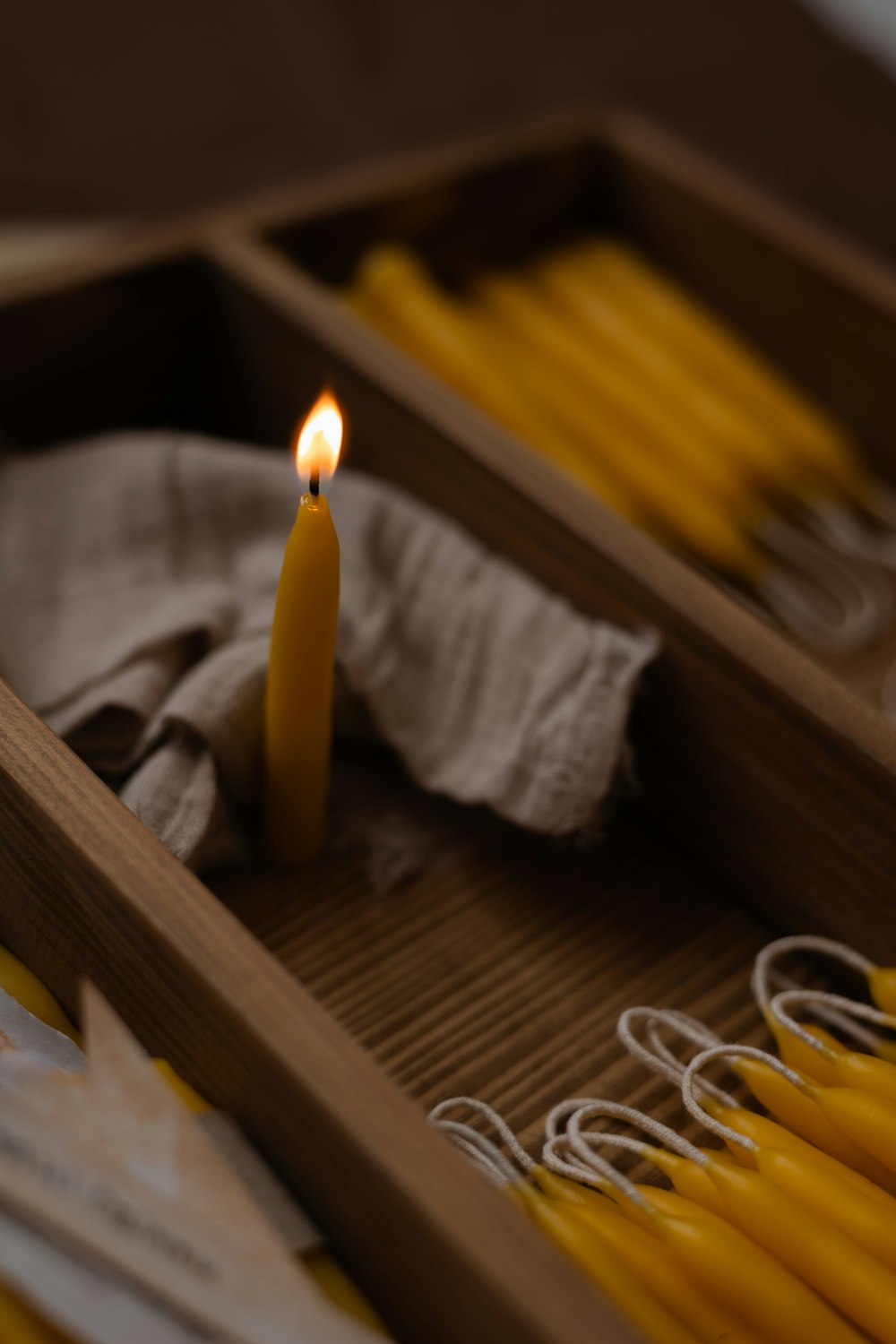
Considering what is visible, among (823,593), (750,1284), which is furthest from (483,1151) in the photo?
(823,593)

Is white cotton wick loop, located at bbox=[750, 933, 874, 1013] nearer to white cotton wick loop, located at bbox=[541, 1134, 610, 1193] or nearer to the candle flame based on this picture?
white cotton wick loop, located at bbox=[541, 1134, 610, 1193]

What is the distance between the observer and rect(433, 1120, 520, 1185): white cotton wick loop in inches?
17.1

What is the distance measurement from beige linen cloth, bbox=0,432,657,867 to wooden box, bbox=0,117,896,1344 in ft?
0.12

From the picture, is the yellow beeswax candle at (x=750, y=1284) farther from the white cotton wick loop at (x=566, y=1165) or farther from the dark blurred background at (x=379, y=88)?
the dark blurred background at (x=379, y=88)

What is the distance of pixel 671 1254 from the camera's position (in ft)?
1.28

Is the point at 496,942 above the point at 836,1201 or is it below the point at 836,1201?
below

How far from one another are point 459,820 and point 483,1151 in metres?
0.20

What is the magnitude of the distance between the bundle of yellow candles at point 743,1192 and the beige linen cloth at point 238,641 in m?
0.15

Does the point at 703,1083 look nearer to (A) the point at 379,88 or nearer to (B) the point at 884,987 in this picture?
(B) the point at 884,987

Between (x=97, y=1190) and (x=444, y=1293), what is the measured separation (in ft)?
0.34

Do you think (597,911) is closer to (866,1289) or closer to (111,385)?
(866,1289)

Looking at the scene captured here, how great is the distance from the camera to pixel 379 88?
1177mm

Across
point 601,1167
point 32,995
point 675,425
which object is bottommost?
point 32,995

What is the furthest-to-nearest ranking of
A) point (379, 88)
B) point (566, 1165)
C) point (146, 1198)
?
point (379, 88), point (566, 1165), point (146, 1198)
